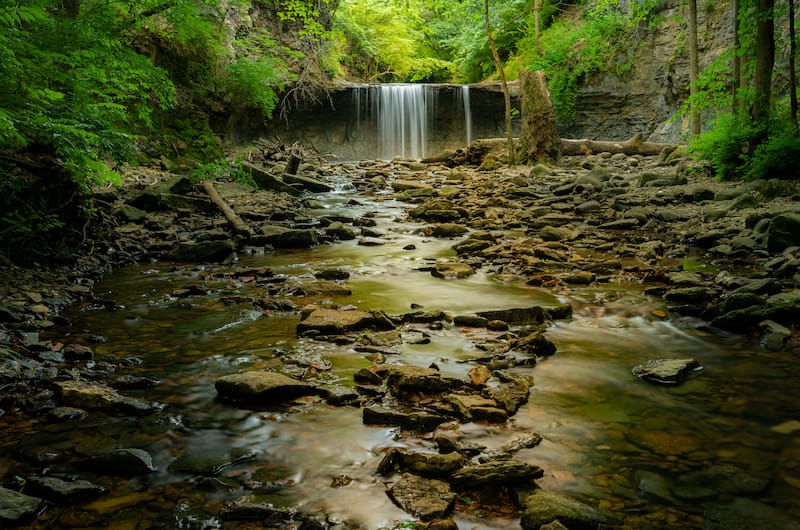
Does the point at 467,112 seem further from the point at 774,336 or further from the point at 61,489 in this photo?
the point at 61,489

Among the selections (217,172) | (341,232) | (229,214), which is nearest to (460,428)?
(341,232)

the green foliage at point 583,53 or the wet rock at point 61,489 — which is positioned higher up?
the green foliage at point 583,53

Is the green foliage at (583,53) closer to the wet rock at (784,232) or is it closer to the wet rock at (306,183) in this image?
the wet rock at (306,183)

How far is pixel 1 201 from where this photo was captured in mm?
5547

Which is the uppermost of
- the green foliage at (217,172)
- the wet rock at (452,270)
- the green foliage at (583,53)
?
the green foliage at (583,53)

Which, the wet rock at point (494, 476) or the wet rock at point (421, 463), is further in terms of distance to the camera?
the wet rock at point (421, 463)

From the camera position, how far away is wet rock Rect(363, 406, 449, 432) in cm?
289

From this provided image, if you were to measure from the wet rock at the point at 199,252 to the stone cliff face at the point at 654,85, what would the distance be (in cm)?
1820

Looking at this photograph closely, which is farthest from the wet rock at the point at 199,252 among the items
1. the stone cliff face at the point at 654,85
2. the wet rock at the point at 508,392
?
the stone cliff face at the point at 654,85

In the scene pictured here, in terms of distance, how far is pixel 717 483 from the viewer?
2375 millimetres

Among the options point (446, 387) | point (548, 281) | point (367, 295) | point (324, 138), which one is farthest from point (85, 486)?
point (324, 138)

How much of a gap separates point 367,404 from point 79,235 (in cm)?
552

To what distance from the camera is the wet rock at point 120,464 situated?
2449 mm

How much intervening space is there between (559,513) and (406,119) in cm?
2447
